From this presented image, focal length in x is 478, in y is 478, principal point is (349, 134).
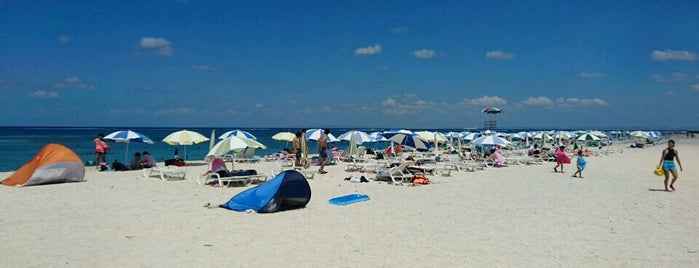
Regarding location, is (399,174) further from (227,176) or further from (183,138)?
(183,138)

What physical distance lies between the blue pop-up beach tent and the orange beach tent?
6183 millimetres

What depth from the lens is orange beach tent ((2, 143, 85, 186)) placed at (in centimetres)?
1223

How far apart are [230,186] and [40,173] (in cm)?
482

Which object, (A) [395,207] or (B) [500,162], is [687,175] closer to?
(B) [500,162]

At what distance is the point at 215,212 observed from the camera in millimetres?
8891

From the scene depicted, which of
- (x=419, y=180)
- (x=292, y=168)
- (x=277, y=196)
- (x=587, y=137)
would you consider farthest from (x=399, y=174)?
(x=587, y=137)

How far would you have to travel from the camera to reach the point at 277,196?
29.4ft

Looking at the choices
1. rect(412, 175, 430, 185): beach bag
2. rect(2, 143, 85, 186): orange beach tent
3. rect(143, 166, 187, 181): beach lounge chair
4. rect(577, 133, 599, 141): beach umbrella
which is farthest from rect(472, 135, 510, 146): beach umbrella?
rect(577, 133, 599, 141): beach umbrella

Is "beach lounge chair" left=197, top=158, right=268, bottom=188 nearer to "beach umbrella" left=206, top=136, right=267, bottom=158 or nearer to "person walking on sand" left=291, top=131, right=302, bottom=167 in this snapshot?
"beach umbrella" left=206, top=136, right=267, bottom=158

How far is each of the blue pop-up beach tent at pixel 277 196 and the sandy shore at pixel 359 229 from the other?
Result: 24cm

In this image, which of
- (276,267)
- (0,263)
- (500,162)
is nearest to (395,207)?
(276,267)

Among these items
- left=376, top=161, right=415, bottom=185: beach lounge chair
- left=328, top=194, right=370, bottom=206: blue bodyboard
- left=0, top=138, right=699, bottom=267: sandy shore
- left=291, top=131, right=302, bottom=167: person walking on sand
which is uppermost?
left=291, top=131, right=302, bottom=167: person walking on sand

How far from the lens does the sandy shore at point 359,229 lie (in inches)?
233

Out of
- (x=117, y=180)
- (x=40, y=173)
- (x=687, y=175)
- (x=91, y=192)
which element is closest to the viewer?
(x=91, y=192)
